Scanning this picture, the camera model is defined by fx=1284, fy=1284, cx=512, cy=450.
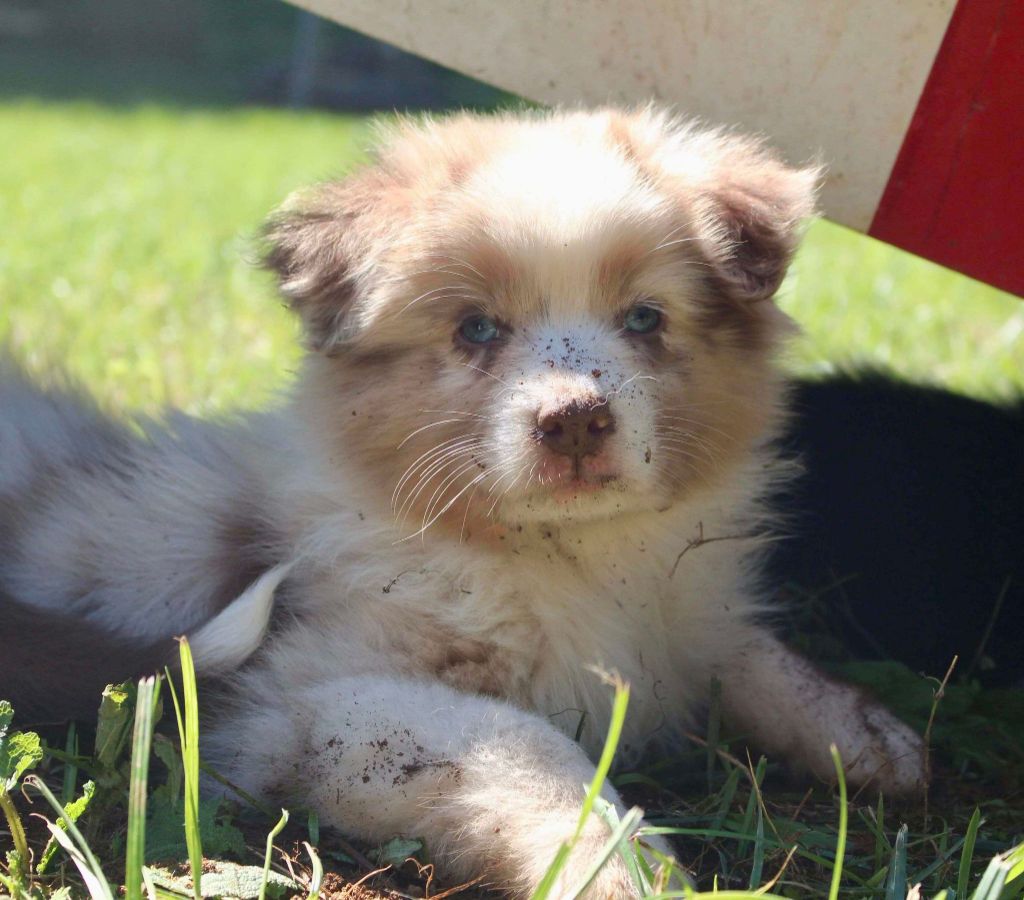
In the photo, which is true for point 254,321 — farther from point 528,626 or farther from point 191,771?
point 191,771

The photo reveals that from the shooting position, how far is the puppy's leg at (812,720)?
111 inches

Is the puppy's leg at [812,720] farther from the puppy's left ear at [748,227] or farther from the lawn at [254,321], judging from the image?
the puppy's left ear at [748,227]

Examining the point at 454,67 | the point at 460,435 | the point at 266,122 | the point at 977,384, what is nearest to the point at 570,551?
the point at 460,435

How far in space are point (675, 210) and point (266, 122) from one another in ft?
44.6

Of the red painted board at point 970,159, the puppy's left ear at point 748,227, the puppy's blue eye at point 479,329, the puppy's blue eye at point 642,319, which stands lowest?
the puppy's blue eye at point 479,329

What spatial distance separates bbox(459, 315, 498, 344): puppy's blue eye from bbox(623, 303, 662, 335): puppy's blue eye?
284 millimetres

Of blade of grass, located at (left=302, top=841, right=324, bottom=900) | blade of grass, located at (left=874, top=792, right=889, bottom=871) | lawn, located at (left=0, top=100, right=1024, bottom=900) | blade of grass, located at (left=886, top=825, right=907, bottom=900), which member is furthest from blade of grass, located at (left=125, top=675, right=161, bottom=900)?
blade of grass, located at (left=874, top=792, right=889, bottom=871)

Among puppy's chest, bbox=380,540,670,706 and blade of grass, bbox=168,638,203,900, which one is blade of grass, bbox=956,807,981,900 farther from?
blade of grass, bbox=168,638,203,900

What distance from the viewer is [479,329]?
273 cm

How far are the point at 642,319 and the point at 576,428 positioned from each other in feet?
1.32

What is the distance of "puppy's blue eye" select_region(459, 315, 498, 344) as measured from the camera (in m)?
2.71

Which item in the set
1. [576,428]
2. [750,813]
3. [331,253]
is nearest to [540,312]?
[576,428]

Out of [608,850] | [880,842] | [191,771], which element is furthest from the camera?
[880,842]

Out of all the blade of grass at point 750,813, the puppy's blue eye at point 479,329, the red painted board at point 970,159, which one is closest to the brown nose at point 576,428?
the puppy's blue eye at point 479,329
